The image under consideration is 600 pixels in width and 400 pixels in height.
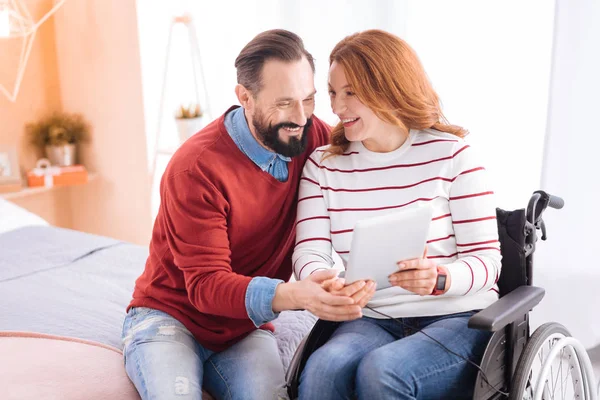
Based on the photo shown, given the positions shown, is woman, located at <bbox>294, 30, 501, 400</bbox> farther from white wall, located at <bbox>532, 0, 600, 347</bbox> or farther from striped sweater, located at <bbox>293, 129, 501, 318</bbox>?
white wall, located at <bbox>532, 0, 600, 347</bbox>

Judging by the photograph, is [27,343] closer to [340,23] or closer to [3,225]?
[3,225]

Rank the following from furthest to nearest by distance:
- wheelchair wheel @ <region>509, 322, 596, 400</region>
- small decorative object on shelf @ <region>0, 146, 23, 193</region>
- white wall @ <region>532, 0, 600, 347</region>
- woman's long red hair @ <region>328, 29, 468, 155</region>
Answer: small decorative object on shelf @ <region>0, 146, 23, 193</region> < white wall @ <region>532, 0, 600, 347</region> < woman's long red hair @ <region>328, 29, 468, 155</region> < wheelchair wheel @ <region>509, 322, 596, 400</region>

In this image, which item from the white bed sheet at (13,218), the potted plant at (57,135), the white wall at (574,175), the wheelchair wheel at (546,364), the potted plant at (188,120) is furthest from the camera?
the potted plant at (57,135)

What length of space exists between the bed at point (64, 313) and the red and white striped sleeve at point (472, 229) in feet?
1.65

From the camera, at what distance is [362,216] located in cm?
163

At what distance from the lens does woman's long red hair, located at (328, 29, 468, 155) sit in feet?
5.32

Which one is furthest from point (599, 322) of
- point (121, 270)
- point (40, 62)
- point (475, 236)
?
point (40, 62)

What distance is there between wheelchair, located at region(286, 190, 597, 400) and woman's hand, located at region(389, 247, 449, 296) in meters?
0.13

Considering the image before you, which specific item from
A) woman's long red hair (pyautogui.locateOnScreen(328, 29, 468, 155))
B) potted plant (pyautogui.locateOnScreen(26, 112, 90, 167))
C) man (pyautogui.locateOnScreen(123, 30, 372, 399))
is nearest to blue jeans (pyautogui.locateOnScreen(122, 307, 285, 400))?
man (pyautogui.locateOnScreen(123, 30, 372, 399))

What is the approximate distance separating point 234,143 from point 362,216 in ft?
1.14

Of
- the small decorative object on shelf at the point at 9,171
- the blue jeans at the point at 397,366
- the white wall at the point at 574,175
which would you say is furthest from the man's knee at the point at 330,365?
the small decorative object on shelf at the point at 9,171

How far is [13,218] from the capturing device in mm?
2850

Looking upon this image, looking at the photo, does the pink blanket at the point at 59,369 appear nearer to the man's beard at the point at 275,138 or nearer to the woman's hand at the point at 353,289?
the woman's hand at the point at 353,289

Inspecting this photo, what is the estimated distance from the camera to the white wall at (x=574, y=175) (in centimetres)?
225
